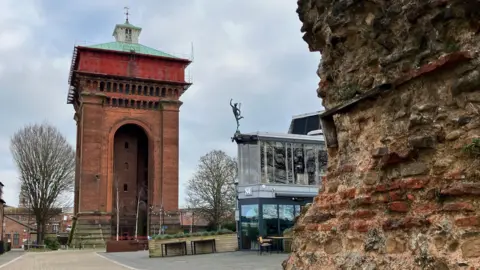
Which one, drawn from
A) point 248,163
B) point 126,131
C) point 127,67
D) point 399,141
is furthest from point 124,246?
point 399,141

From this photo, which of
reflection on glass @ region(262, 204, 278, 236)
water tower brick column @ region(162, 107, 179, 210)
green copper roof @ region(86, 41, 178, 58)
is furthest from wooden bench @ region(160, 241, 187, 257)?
green copper roof @ region(86, 41, 178, 58)

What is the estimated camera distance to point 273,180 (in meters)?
27.6

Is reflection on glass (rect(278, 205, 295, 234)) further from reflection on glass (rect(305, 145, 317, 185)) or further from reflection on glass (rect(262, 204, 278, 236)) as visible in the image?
reflection on glass (rect(305, 145, 317, 185))

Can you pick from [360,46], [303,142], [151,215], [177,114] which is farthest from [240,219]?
[177,114]

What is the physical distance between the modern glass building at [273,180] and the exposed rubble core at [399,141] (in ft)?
67.4

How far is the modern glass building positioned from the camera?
86.2ft

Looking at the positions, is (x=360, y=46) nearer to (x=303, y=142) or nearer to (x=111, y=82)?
(x=303, y=142)

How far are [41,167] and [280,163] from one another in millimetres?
33389

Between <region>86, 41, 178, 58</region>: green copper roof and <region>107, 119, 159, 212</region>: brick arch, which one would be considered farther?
<region>86, 41, 178, 58</region>: green copper roof

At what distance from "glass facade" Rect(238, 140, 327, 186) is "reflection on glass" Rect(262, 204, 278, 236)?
1.67 meters

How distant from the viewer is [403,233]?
4.33 m

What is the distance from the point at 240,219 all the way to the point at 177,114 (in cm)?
3109

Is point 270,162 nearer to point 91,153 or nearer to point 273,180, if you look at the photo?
point 273,180

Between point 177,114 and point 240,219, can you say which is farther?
point 177,114
